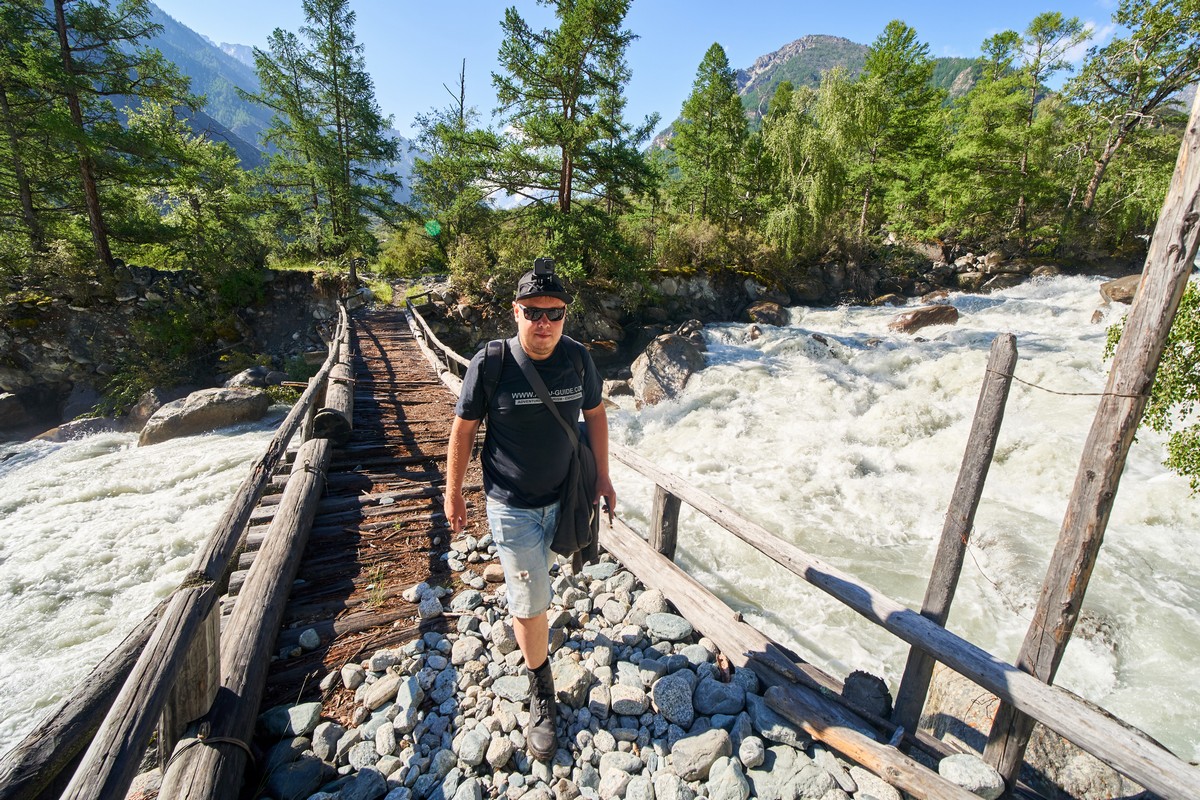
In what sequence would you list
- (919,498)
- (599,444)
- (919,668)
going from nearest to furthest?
(919,668), (599,444), (919,498)

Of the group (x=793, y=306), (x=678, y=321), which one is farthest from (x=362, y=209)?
(x=793, y=306)

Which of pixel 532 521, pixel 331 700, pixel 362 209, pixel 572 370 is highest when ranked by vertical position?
pixel 362 209

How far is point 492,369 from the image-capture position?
2.49m

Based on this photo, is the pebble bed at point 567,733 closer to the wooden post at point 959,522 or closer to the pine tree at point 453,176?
the wooden post at point 959,522

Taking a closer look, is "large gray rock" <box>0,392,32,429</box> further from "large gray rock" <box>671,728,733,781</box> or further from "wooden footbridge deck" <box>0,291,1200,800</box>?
"large gray rock" <box>671,728,733,781</box>

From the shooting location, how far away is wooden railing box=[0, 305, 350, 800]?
155cm

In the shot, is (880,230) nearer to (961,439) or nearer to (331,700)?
(961,439)

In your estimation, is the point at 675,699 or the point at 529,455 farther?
the point at 675,699

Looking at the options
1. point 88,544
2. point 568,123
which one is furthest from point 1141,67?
point 88,544

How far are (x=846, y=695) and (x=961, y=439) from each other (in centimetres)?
788

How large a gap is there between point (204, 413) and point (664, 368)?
11341 mm

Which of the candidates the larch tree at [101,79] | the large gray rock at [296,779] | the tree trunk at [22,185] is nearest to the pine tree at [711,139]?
the larch tree at [101,79]

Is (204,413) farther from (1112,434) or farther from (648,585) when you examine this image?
(1112,434)

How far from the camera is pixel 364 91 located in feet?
63.1
